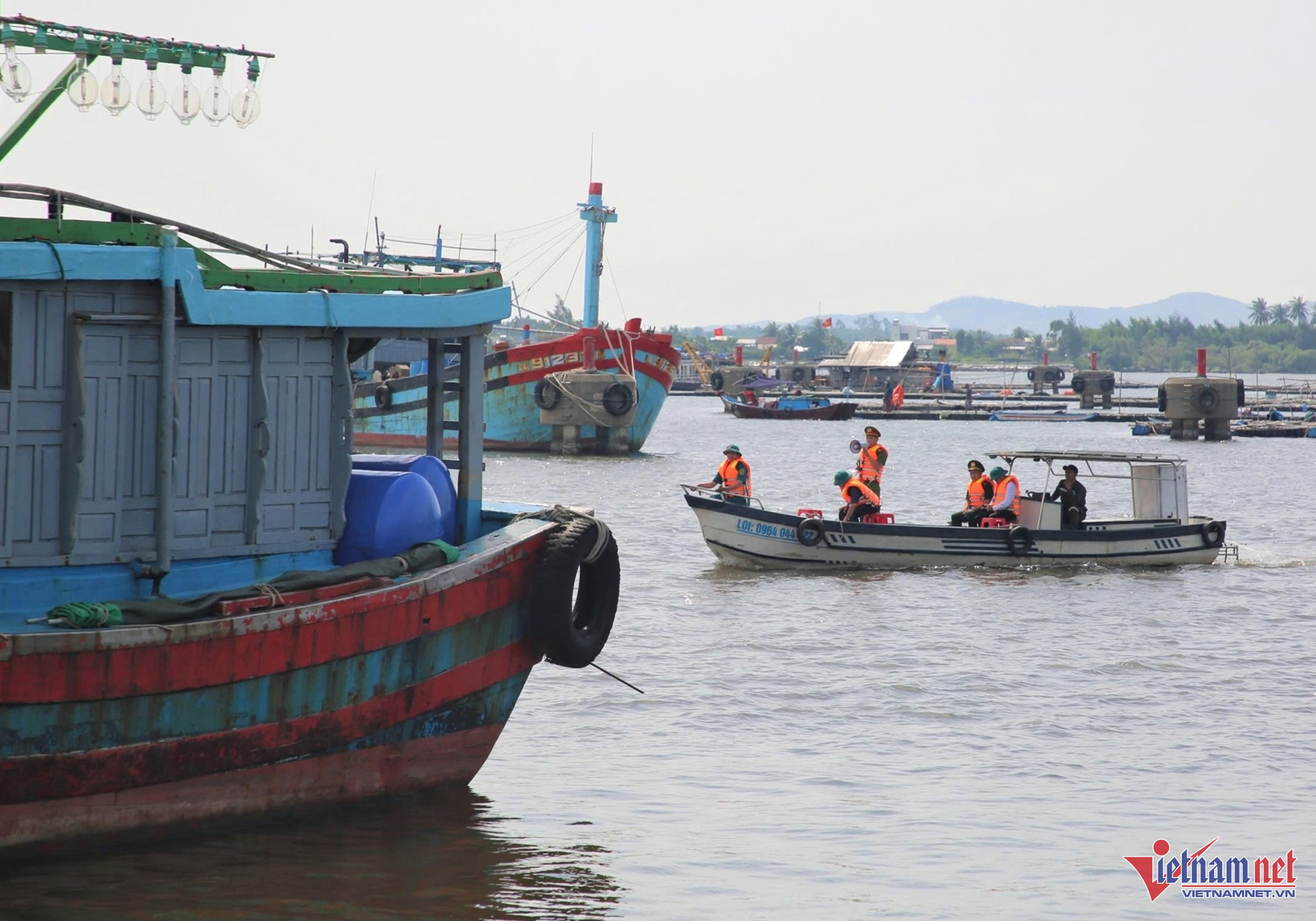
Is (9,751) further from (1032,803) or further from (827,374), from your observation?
(827,374)

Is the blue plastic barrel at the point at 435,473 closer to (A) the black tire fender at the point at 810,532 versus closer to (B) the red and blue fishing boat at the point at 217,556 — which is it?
(B) the red and blue fishing boat at the point at 217,556

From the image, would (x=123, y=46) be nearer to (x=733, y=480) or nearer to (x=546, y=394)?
(x=733, y=480)

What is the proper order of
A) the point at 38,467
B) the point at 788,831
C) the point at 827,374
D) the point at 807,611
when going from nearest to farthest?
the point at 38,467, the point at 788,831, the point at 807,611, the point at 827,374

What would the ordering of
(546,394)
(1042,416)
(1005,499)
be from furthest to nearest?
(1042,416)
(546,394)
(1005,499)

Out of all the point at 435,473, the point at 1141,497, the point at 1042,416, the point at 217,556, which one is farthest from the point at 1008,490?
the point at 1042,416

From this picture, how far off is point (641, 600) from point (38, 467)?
41.1ft

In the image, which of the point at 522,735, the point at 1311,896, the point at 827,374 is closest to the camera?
the point at 1311,896

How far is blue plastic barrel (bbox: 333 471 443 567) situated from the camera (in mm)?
9648

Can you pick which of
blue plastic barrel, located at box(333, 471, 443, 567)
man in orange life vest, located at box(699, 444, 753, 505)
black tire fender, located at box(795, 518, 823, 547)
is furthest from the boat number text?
blue plastic barrel, located at box(333, 471, 443, 567)

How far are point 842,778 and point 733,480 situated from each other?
11.9 meters

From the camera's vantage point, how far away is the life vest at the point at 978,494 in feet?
76.2

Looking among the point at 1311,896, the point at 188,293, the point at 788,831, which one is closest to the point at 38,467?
the point at 188,293

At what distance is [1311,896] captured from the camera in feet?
29.5

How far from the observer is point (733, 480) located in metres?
23.0
